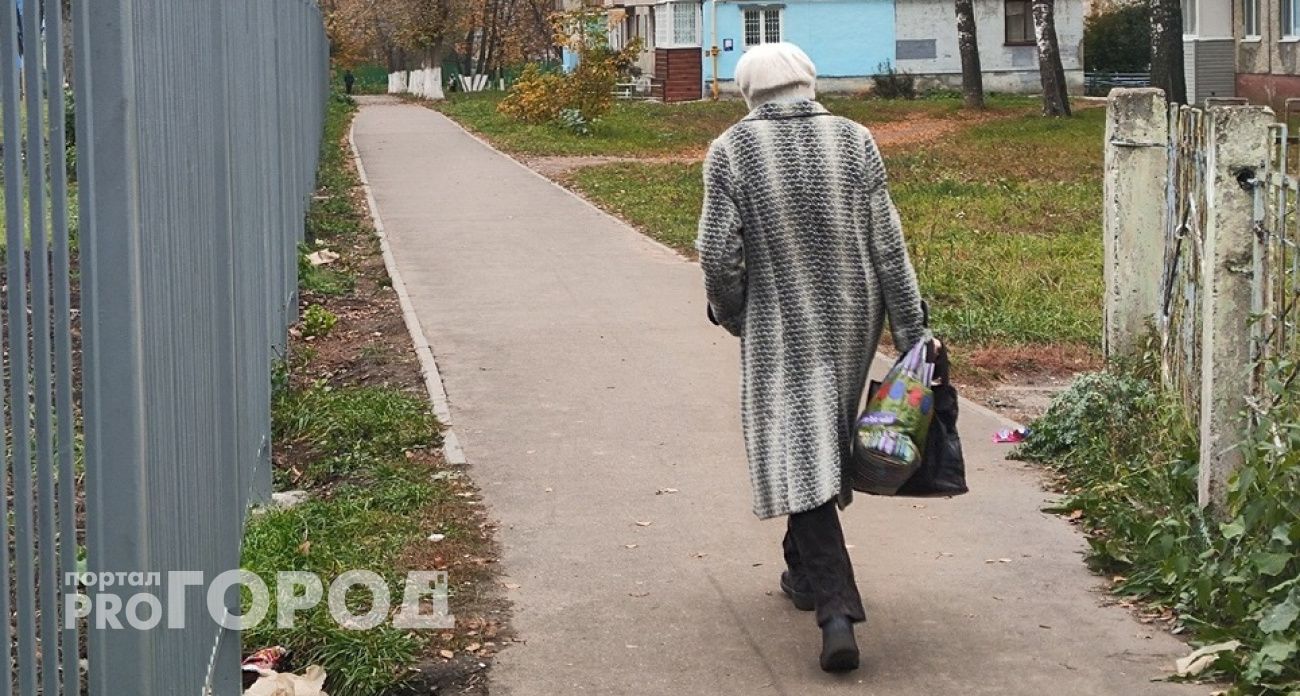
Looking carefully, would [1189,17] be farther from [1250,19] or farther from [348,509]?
[348,509]

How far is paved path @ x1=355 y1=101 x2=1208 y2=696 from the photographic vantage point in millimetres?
5449

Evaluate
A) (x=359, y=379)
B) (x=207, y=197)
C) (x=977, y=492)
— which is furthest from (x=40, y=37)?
(x=359, y=379)

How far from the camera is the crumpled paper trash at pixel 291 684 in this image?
5109 mm

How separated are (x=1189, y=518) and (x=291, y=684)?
9.87 ft

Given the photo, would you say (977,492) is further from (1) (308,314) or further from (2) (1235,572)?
(1) (308,314)

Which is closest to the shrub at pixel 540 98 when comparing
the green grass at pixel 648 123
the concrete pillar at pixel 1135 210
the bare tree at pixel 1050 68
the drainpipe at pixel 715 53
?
the green grass at pixel 648 123

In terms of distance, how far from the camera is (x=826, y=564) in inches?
214

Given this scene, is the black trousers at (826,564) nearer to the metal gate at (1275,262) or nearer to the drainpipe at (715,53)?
the metal gate at (1275,262)

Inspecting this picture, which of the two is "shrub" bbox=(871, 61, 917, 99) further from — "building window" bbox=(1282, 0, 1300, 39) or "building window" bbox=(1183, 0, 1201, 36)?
"building window" bbox=(1282, 0, 1300, 39)

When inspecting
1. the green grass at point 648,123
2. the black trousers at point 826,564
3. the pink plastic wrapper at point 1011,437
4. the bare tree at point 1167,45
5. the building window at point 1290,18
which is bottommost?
the pink plastic wrapper at point 1011,437

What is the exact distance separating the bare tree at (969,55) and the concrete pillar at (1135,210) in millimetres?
34282

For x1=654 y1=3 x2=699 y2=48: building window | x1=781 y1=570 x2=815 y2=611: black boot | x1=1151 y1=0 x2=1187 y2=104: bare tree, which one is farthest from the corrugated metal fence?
x1=654 y1=3 x2=699 y2=48: building window

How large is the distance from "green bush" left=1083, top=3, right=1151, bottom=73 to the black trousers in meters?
53.5

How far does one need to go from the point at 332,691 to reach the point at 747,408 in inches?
57.0
